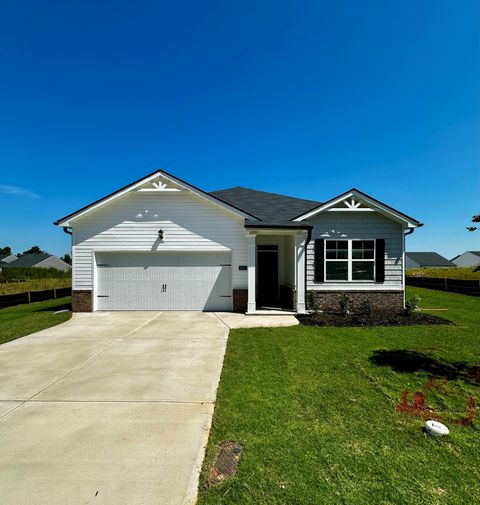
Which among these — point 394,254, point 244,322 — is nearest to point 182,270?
point 244,322

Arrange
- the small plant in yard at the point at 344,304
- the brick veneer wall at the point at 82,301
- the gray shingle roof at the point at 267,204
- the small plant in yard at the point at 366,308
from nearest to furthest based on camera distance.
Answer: the small plant in yard at the point at 344,304 < the small plant in yard at the point at 366,308 < the brick veneer wall at the point at 82,301 < the gray shingle roof at the point at 267,204

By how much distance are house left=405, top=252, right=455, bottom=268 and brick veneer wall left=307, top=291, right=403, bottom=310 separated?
221 ft

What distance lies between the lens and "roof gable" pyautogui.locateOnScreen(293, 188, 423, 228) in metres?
9.87

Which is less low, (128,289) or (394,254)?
(394,254)

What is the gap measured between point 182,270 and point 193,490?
8.48m

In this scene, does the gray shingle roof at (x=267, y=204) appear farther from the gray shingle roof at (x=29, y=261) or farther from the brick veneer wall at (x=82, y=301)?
the gray shingle roof at (x=29, y=261)

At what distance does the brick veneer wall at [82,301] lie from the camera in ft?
33.1

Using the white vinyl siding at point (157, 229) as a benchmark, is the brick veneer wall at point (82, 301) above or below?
below

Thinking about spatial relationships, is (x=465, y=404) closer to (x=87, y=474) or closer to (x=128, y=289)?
(x=87, y=474)

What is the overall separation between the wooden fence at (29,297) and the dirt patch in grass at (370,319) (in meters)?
13.0

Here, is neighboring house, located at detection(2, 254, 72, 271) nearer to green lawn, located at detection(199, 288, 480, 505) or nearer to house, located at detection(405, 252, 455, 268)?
green lawn, located at detection(199, 288, 480, 505)

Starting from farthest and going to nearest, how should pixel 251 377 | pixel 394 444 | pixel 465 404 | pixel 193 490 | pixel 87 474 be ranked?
1. pixel 251 377
2. pixel 465 404
3. pixel 394 444
4. pixel 87 474
5. pixel 193 490

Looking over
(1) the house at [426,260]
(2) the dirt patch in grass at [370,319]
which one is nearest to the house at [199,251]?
(2) the dirt patch in grass at [370,319]

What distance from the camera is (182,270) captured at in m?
10.4
